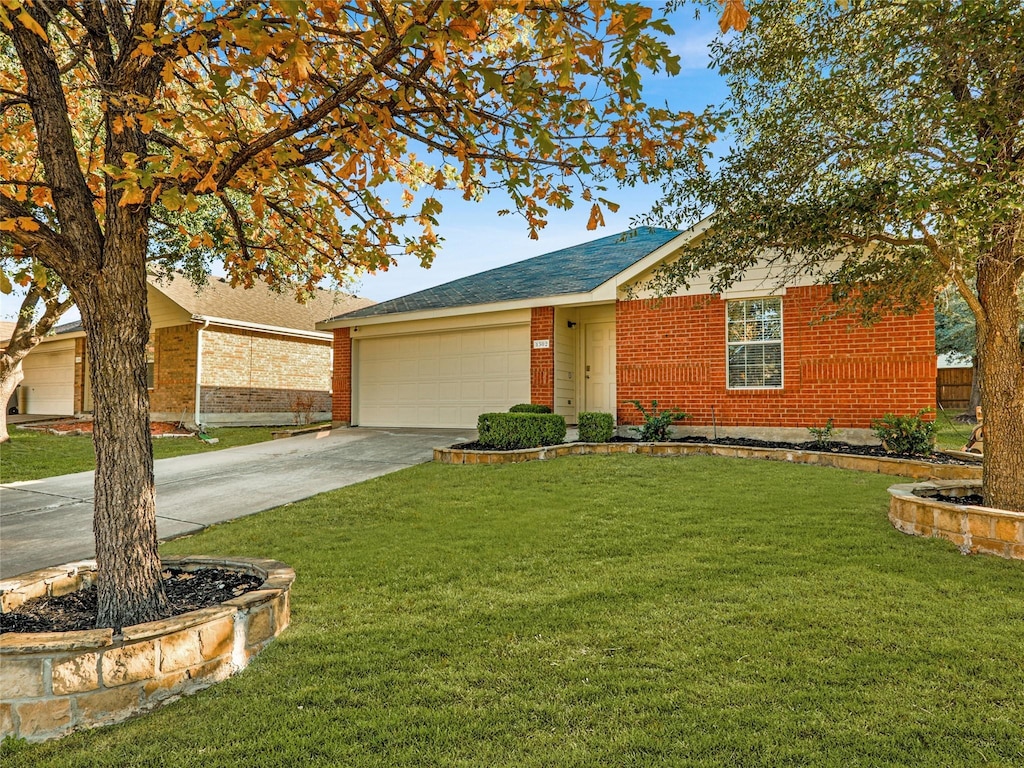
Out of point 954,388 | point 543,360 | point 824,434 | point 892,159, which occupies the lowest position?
point 824,434

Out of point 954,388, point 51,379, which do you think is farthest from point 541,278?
point 51,379

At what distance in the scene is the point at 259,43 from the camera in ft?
8.11

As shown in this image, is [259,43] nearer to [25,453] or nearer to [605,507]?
[605,507]

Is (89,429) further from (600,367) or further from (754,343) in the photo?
(754,343)

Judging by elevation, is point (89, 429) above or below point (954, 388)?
below

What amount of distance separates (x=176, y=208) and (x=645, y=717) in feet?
9.75

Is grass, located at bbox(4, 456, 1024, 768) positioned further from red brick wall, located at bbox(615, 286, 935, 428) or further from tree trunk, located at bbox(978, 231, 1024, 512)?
red brick wall, located at bbox(615, 286, 935, 428)

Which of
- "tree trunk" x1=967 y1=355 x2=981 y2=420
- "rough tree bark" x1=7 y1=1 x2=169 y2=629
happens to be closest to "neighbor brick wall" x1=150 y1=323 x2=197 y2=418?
"rough tree bark" x1=7 y1=1 x2=169 y2=629

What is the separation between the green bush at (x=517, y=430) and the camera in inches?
395

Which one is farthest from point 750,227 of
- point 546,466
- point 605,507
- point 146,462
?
point 146,462

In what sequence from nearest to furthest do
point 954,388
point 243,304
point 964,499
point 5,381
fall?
point 964,499, point 5,381, point 243,304, point 954,388

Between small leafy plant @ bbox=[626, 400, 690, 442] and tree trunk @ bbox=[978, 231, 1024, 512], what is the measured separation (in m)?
5.71

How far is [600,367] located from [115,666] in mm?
11067

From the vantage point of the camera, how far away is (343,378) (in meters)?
15.2
